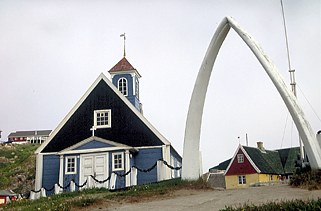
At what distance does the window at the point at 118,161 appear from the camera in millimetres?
24812

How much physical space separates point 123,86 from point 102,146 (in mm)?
6624

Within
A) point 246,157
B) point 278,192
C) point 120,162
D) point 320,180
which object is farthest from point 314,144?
point 246,157

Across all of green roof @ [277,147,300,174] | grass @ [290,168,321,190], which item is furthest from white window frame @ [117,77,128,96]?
green roof @ [277,147,300,174]

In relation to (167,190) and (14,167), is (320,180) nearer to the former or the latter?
(167,190)

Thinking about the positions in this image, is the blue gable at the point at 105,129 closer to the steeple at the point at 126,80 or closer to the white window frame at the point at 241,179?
the steeple at the point at 126,80

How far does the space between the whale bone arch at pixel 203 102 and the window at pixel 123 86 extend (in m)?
12.6

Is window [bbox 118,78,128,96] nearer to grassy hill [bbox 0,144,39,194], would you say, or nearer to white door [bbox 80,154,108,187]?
white door [bbox 80,154,108,187]

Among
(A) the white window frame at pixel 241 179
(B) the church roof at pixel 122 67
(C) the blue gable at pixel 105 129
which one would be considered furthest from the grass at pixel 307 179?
(A) the white window frame at pixel 241 179

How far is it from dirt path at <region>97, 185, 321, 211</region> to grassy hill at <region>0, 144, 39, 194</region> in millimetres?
31012

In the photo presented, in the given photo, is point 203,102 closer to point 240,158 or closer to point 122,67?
point 122,67

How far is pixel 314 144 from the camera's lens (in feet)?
50.2

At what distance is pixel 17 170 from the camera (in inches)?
1932

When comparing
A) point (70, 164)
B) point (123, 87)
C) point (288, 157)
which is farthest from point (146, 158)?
point (288, 157)

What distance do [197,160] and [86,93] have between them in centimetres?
1245
